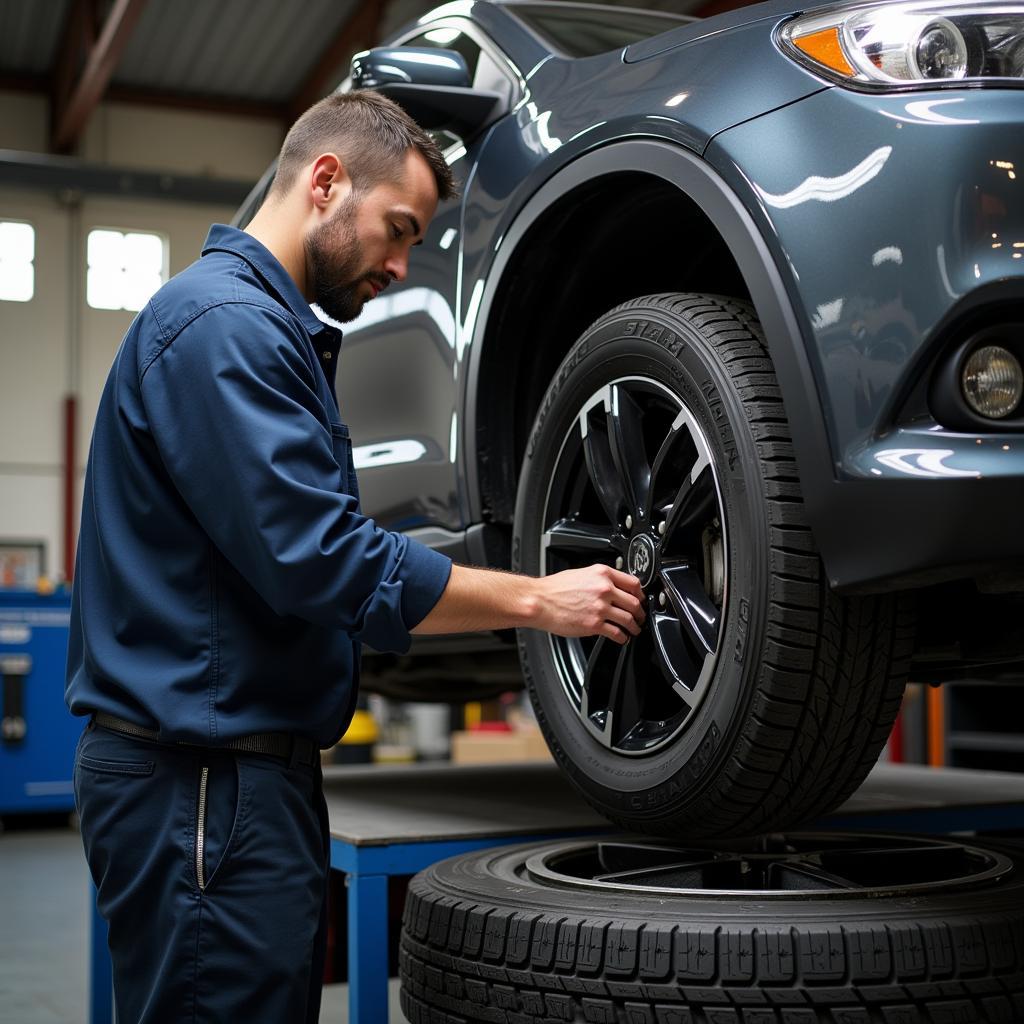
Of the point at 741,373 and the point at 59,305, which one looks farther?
the point at 59,305

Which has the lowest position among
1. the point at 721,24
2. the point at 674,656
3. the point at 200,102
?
the point at 674,656

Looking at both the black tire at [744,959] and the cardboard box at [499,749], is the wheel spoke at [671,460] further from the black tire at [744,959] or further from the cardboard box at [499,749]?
the cardboard box at [499,749]

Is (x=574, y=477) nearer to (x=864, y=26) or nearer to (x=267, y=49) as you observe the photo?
(x=864, y=26)

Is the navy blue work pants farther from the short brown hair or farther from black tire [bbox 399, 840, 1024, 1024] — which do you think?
the short brown hair

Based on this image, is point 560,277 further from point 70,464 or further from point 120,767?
point 70,464

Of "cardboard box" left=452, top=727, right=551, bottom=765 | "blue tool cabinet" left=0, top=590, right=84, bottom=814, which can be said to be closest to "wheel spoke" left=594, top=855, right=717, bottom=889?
"cardboard box" left=452, top=727, right=551, bottom=765

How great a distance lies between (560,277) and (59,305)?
41.5 ft

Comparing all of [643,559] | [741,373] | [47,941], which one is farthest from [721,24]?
[47,941]

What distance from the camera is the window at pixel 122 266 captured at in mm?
13984

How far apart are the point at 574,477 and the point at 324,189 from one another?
589mm

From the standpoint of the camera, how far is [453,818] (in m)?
2.41

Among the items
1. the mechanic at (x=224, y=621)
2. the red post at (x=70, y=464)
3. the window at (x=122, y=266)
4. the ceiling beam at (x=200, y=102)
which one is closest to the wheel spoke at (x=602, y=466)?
the mechanic at (x=224, y=621)

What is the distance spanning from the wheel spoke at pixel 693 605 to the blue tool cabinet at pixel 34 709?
246 inches

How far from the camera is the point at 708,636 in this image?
167cm
